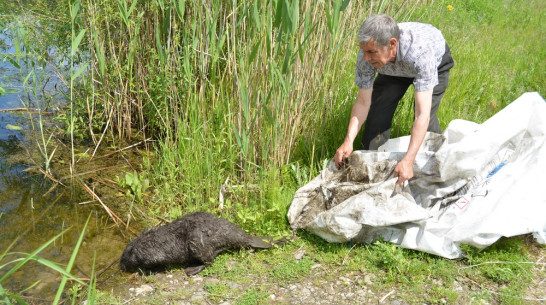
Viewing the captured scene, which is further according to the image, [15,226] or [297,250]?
[15,226]

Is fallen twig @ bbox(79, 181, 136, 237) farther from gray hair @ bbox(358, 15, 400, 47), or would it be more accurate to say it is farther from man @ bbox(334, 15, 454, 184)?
gray hair @ bbox(358, 15, 400, 47)

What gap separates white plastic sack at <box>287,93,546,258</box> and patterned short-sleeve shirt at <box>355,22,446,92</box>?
1.80 feet

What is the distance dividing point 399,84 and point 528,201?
1325 mm

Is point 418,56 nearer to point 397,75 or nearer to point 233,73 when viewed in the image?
point 397,75

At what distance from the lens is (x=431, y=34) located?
3.46m

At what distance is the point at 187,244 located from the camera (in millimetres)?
3322

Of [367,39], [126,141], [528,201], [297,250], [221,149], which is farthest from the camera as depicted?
[126,141]

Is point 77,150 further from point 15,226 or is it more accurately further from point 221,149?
point 221,149

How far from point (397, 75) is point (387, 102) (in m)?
0.33

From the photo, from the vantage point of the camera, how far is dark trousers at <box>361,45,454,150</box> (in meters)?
3.86

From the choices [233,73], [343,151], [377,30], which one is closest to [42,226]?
[233,73]

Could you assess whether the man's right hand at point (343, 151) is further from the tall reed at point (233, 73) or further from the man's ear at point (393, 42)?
the man's ear at point (393, 42)

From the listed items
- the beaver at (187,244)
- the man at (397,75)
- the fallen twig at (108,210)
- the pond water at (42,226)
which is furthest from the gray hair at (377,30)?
the fallen twig at (108,210)

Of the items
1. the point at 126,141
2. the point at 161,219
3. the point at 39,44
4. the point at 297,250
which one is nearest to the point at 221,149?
the point at 161,219
